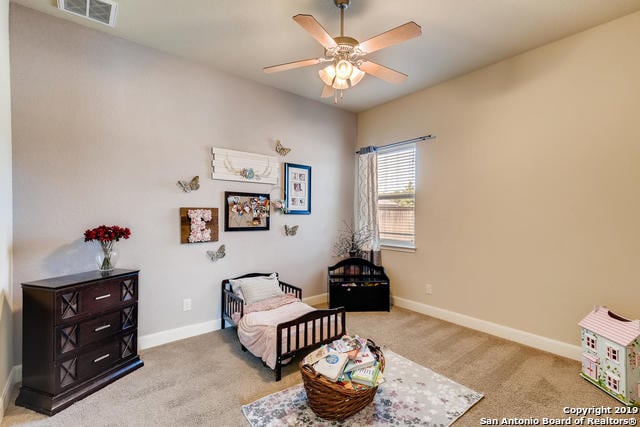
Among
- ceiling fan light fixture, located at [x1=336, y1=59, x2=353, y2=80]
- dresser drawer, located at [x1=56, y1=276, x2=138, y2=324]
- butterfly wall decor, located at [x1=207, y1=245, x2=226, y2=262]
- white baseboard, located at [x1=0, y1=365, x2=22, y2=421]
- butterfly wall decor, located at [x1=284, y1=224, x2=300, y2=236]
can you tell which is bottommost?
white baseboard, located at [x1=0, y1=365, x2=22, y2=421]

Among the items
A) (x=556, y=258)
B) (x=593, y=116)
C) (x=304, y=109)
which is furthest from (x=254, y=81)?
(x=556, y=258)

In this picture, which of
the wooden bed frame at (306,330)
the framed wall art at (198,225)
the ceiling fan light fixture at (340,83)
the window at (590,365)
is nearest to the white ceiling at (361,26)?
the ceiling fan light fixture at (340,83)

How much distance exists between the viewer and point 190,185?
3.02 m

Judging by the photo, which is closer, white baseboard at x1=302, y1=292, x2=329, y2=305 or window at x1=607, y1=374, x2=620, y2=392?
window at x1=607, y1=374, x2=620, y2=392

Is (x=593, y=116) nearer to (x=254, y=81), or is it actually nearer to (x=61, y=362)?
(x=254, y=81)

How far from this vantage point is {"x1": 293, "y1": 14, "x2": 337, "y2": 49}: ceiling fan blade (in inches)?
67.5

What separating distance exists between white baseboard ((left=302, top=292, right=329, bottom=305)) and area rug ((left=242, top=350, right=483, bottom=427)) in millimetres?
1868

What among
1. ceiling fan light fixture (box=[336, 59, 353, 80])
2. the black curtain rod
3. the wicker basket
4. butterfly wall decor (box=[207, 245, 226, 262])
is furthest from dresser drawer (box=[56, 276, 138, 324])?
the black curtain rod

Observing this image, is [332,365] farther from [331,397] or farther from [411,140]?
[411,140]

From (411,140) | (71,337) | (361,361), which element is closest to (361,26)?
(411,140)

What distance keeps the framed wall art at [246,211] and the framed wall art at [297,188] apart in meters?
0.33

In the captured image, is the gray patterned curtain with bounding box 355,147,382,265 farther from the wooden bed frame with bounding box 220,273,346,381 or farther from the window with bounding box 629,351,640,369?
the window with bounding box 629,351,640,369

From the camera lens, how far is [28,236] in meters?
2.28

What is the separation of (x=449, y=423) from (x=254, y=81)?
3.67 metres
